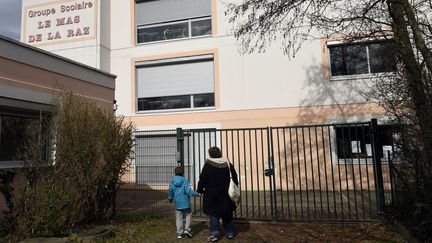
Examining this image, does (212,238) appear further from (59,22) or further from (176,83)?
(59,22)

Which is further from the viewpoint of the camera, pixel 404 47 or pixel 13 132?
pixel 13 132

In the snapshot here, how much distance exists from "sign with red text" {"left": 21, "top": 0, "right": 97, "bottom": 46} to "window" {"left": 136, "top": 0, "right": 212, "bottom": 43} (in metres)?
2.09

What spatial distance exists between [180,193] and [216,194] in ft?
2.36

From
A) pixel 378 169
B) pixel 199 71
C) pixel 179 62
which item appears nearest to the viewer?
pixel 378 169

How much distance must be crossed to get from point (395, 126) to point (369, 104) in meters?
7.00

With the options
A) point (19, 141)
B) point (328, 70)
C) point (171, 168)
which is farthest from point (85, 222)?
point (328, 70)

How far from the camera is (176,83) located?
15.2 metres

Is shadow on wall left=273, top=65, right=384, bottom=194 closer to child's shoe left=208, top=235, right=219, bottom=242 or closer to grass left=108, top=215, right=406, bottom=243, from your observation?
grass left=108, top=215, right=406, bottom=243

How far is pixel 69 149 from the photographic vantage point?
6.61m

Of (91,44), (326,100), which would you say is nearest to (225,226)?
(326,100)

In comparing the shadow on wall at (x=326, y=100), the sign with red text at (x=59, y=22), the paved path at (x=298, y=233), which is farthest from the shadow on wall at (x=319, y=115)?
the sign with red text at (x=59, y=22)

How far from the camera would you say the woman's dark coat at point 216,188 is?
6.52 m

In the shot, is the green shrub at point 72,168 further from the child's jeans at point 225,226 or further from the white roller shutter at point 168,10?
the white roller shutter at point 168,10

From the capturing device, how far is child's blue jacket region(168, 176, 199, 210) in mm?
6762
